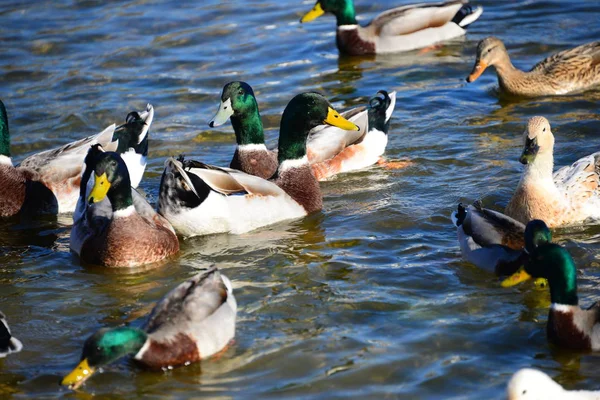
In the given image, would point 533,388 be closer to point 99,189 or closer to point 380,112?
point 99,189

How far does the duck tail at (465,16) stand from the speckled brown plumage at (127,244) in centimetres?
738

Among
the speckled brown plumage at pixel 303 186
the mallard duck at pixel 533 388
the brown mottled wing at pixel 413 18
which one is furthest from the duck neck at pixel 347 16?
the mallard duck at pixel 533 388

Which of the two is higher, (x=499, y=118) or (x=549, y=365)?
(x=499, y=118)

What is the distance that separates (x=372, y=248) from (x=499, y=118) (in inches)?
147

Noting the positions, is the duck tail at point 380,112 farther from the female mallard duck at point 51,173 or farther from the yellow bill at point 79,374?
the yellow bill at point 79,374

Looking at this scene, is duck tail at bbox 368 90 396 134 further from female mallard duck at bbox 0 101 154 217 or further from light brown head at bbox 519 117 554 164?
light brown head at bbox 519 117 554 164

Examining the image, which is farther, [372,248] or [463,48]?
[463,48]

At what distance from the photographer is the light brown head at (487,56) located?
12.0 meters

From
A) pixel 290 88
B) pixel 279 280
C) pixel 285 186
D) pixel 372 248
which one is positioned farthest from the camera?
pixel 290 88

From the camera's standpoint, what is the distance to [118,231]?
8.15m

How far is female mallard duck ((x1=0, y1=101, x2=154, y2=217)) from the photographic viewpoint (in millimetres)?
9633

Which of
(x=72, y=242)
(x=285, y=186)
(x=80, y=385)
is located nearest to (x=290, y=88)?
(x=285, y=186)

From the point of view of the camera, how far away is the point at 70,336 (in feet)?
22.8

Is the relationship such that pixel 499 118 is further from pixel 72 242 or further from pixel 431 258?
pixel 72 242
